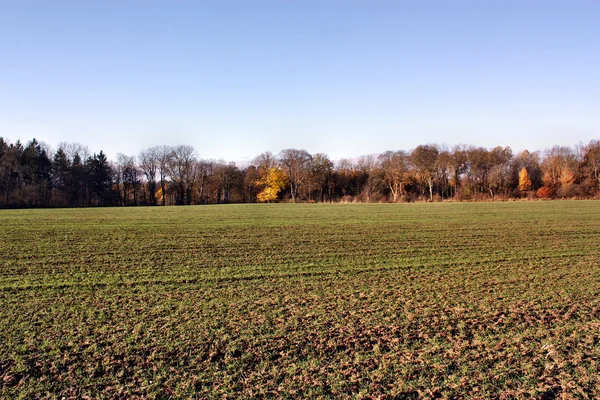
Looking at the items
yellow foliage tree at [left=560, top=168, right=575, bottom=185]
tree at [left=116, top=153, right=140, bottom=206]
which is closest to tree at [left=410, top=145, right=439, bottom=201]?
yellow foliage tree at [left=560, top=168, right=575, bottom=185]

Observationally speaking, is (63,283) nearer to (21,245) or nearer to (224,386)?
(224,386)

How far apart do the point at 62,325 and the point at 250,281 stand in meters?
4.40

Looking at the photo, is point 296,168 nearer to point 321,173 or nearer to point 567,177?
point 321,173

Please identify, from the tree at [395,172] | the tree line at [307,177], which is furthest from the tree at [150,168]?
the tree at [395,172]

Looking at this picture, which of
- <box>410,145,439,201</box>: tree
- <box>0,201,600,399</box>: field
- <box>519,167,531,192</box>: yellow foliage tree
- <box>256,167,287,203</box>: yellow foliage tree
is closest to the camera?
<box>0,201,600,399</box>: field

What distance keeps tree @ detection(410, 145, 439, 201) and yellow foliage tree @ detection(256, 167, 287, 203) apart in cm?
2608

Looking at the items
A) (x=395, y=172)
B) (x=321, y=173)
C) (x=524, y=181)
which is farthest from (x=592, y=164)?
(x=321, y=173)

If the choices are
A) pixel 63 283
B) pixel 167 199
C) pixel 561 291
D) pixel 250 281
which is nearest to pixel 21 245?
pixel 63 283

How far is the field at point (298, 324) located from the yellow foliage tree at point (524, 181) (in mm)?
74301

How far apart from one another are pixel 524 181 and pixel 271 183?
49550mm

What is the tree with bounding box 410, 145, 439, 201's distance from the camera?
7988cm

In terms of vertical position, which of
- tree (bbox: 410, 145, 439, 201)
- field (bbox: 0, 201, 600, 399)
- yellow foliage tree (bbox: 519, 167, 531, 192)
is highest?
tree (bbox: 410, 145, 439, 201)

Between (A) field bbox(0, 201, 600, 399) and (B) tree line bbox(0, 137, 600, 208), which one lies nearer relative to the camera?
(A) field bbox(0, 201, 600, 399)

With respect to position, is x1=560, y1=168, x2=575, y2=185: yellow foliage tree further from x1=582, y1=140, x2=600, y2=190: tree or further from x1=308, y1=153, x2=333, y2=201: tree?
x1=308, y1=153, x2=333, y2=201: tree
